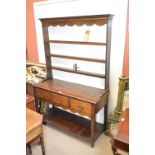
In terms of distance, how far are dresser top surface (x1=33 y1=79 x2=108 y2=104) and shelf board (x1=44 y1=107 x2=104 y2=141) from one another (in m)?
0.61

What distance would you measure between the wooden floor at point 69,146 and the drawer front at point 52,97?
0.54 metres

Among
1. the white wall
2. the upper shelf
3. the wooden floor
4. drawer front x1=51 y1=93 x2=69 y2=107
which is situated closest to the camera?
the upper shelf

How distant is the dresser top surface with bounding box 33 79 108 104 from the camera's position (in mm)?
2221

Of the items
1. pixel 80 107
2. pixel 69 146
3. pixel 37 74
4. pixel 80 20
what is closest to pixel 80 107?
pixel 80 107

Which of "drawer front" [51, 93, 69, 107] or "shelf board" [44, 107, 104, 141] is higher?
"drawer front" [51, 93, 69, 107]

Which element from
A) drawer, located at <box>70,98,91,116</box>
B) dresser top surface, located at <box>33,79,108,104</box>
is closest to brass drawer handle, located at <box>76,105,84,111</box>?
drawer, located at <box>70,98,91,116</box>

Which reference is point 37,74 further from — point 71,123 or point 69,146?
point 69,146

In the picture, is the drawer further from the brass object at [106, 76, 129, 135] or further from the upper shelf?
the upper shelf

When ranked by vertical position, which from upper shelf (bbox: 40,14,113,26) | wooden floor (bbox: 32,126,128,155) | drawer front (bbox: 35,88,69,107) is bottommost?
wooden floor (bbox: 32,126,128,155)

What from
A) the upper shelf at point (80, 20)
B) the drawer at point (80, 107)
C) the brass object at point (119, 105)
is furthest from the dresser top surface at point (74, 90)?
the upper shelf at point (80, 20)
